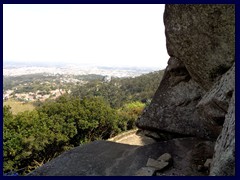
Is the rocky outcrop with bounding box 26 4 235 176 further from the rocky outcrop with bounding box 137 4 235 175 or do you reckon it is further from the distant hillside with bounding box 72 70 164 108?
the distant hillside with bounding box 72 70 164 108

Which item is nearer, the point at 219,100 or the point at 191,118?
the point at 219,100

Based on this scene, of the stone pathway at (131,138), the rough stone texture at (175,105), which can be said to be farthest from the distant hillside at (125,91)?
the rough stone texture at (175,105)

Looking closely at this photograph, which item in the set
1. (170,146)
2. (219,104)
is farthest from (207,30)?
(170,146)

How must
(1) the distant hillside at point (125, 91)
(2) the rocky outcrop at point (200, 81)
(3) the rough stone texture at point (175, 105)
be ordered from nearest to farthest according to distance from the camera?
(2) the rocky outcrop at point (200, 81), (3) the rough stone texture at point (175, 105), (1) the distant hillside at point (125, 91)

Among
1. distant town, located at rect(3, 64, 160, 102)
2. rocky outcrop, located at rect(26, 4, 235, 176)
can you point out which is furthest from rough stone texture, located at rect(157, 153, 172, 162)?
distant town, located at rect(3, 64, 160, 102)

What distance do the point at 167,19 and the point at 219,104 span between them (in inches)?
113

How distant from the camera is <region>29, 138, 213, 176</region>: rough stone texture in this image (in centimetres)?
779

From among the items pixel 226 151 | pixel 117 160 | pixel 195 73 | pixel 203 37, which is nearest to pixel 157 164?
pixel 117 160

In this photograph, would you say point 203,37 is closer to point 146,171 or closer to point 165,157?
point 165,157

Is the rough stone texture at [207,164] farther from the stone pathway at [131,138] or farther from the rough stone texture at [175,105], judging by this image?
the stone pathway at [131,138]

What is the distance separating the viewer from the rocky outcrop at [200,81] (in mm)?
7312

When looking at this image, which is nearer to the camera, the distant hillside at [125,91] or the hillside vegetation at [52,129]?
the hillside vegetation at [52,129]

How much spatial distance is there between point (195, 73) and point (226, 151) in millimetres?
3512

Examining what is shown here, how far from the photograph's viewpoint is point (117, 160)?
8.48 meters
